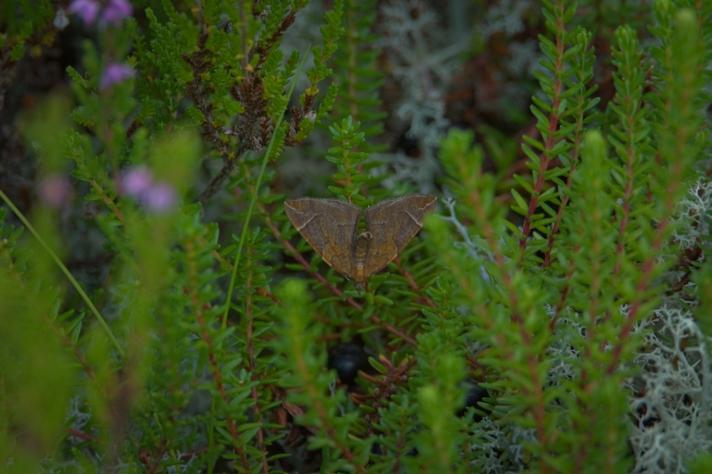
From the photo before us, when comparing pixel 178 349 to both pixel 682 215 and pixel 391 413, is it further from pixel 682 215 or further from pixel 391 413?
pixel 682 215

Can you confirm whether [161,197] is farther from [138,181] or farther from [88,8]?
[88,8]

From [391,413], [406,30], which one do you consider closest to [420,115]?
[406,30]

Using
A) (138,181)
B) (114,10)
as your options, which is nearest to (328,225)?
(138,181)

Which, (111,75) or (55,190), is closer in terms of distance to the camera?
(111,75)

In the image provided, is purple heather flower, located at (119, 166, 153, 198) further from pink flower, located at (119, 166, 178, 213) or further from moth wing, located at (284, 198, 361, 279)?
moth wing, located at (284, 198, 361, 279)

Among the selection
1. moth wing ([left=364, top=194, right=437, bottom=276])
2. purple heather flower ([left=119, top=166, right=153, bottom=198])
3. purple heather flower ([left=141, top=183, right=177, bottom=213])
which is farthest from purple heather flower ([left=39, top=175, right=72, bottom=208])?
moth wing ([left=364, top=194, right=437, bottom=276])

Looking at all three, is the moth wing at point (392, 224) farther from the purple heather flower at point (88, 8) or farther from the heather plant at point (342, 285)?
the purple heather flower at point (88, 8)

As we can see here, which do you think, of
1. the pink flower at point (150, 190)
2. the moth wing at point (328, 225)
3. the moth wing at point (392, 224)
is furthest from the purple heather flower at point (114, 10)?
the moth wing at point (392, 224)
